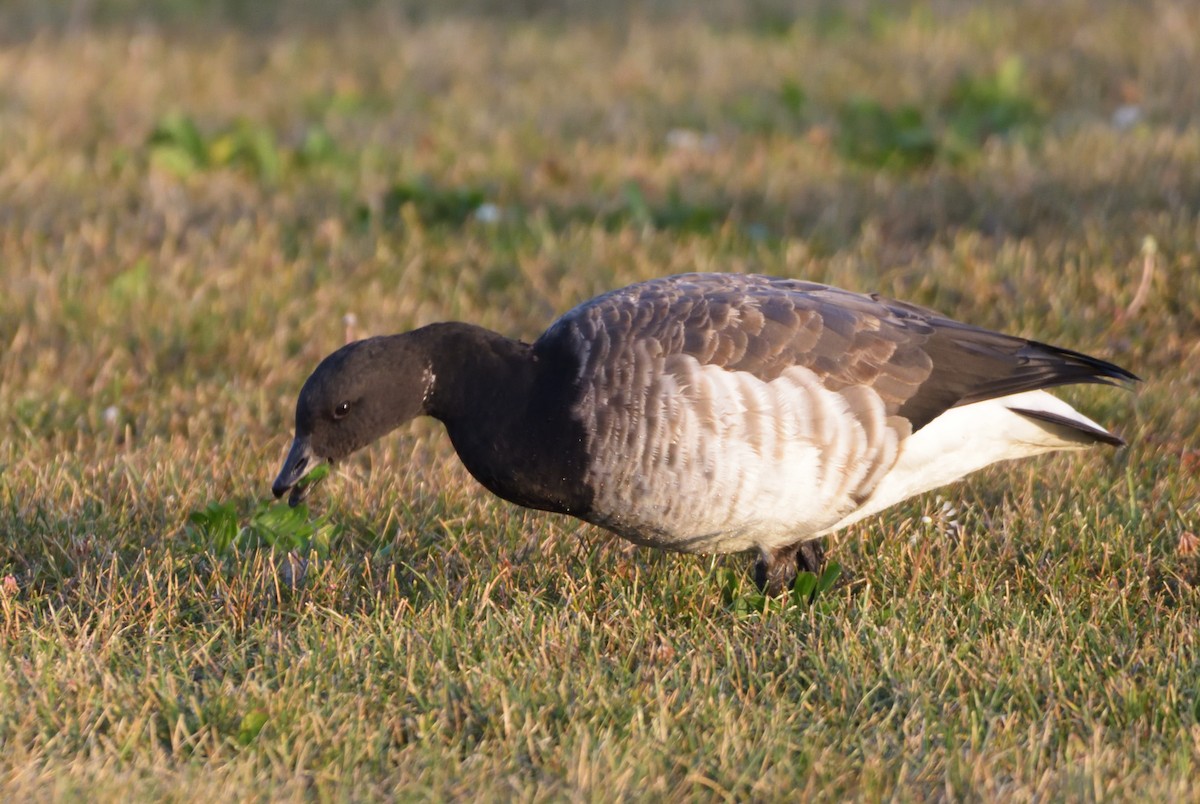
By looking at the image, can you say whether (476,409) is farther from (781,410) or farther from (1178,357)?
(1178,357)

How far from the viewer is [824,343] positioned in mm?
4566

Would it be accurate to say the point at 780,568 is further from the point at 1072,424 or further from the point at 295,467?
the point at 295,467

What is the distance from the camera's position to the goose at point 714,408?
437cm

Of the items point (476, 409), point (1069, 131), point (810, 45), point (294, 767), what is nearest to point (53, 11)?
point (810, 45)

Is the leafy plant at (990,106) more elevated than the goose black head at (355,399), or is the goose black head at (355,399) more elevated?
the goose black head at (355,399)

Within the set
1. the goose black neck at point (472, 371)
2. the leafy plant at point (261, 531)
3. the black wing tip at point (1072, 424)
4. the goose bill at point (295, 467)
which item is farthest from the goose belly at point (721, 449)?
the leafy plant at point (261, 531)

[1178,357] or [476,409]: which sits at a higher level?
[476,409]

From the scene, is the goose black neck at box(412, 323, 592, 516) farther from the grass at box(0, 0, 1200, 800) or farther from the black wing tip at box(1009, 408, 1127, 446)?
the black wing tip at box(1009, 408, 1127, 446)

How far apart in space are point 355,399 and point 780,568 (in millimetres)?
1459

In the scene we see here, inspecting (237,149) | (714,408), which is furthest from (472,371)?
(237,149)

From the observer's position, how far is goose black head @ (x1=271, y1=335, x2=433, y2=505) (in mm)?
4543

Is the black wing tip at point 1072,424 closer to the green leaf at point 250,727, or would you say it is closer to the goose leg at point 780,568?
the goose leg at point 780,568

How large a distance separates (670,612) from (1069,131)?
17.9 ft

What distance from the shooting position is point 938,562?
16.2ft
